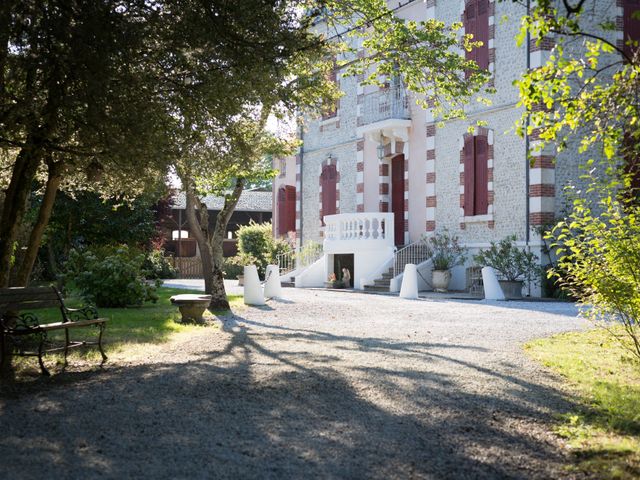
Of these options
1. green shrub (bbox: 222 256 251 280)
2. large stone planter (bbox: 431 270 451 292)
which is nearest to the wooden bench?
large stone planter (bbox: 431 270 451 292)

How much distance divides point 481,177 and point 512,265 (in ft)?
10.4

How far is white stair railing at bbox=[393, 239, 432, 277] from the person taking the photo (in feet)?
66.9

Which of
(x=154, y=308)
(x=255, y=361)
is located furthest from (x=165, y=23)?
(x=154, y=308)

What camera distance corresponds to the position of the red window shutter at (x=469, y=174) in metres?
19.6

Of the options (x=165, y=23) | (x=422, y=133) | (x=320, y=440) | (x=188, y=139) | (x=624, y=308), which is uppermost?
(x=422, y=133)

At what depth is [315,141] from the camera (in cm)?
2648

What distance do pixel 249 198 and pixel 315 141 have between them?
70.5ft

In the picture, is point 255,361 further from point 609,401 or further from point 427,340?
point 609,401

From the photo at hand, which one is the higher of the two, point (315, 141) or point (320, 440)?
point (315, 141)

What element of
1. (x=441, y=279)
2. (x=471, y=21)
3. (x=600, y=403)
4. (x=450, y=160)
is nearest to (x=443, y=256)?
(x=441, y=279)

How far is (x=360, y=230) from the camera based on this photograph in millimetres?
21422

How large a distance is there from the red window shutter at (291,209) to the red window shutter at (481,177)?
10.3m

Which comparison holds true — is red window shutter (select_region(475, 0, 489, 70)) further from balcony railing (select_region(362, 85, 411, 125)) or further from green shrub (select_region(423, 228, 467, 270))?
green shrub (select_region(423, 228, 467, 270))

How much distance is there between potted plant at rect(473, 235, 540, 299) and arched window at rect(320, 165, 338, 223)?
8.50 metres
